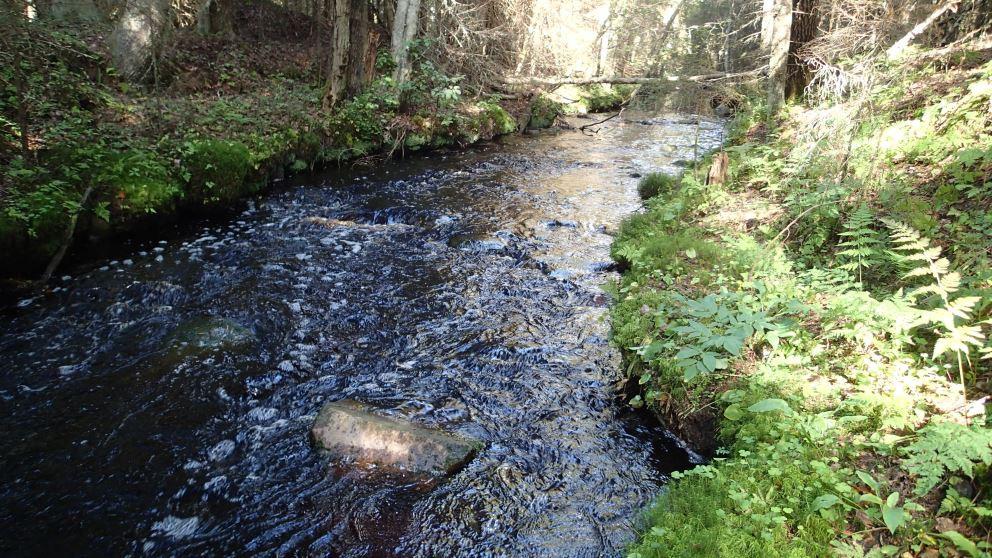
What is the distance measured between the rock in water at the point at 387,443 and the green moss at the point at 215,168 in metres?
6.06

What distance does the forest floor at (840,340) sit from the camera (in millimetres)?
2824

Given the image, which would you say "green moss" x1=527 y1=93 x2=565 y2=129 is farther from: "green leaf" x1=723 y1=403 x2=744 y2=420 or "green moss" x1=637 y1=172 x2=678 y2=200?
"green leaf" x1=723 y1=403 x2=744 y2=420

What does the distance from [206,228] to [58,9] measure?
7.74 metres

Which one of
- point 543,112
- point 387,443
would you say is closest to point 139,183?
point 387,443

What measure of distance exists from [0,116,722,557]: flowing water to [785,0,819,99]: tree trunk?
5.01 meters

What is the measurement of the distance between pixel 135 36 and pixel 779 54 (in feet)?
41.9

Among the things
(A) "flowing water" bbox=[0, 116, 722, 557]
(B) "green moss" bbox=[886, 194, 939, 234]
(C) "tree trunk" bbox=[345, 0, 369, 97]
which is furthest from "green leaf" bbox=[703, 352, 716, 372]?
(C) "tree trunk" bbox=[345, 0, 369, 97]

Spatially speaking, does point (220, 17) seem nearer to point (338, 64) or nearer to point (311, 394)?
point (338, 64)

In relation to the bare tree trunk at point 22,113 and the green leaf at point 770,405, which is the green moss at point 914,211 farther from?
the bare tree trunk at point 22,113

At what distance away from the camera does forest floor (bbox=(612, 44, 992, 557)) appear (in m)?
2.82

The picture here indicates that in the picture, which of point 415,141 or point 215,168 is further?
point 415,141

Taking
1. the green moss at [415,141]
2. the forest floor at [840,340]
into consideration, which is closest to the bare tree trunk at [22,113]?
the forest floor at [840,340]

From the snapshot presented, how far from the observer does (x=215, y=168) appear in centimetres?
890

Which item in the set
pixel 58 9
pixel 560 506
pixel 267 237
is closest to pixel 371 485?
pixel 560 506
